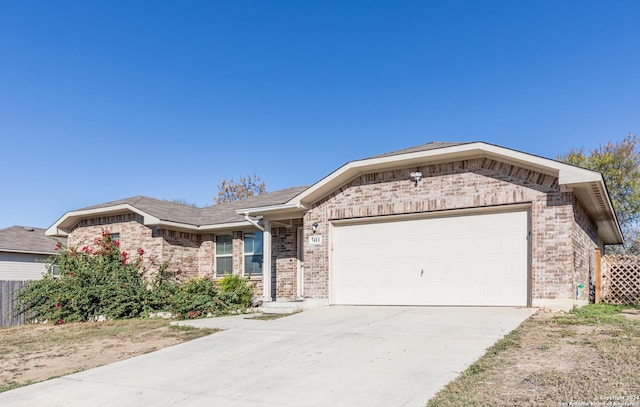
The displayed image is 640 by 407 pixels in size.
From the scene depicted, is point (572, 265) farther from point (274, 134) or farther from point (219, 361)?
point (274, 134)

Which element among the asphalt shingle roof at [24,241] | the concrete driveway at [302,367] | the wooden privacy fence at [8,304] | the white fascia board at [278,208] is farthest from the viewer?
the asphalt shingle roof at [24,241]

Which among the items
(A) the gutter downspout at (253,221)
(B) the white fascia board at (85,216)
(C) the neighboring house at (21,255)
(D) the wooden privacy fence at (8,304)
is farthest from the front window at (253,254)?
(C) the neighboring house at (21,255)

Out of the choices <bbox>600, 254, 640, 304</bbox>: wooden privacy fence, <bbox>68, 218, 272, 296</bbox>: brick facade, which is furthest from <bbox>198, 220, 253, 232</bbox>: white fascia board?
<bbox>600, 254, 640, 304</bbox>: wooden privacy fence

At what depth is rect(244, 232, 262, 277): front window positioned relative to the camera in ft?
57.3

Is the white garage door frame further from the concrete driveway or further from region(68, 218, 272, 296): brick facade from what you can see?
region(68, 218, 272, 296): brick facade

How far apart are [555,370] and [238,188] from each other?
40358 millimetres

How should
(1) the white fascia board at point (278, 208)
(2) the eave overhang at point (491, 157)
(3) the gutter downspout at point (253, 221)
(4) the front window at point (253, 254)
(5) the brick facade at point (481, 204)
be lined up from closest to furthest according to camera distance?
(2) the eave overhang at point (491, 157)
(5) the brick facade at point (481, 204)
(1) the white fascia board at point (278, 208)
(3) the gutter downspout at point (253, 221)
(4) the front window at point (253, 254)

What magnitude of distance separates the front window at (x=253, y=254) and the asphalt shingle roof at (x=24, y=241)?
40.8 ft

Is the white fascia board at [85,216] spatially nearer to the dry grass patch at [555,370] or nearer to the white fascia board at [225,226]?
the white fascia board at [225,226]

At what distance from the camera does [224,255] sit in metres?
18.6

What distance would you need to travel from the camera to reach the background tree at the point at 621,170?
1135 inches

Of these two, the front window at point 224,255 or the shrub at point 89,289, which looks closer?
the shrub at point 89,289

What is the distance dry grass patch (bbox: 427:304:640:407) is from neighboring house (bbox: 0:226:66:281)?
21493 mm

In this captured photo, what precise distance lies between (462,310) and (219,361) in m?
6.20
